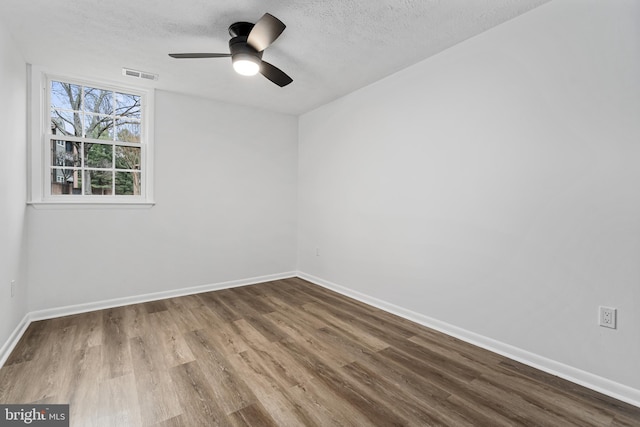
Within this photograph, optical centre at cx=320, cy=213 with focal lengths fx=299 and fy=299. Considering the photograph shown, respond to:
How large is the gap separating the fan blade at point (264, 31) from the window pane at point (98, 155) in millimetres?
2352

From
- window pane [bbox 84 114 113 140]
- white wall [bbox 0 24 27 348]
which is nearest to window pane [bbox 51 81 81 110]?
window pane [bbox 84 114 113 140]

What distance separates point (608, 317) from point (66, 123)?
5.00 meters

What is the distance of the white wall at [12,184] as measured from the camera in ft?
7.32

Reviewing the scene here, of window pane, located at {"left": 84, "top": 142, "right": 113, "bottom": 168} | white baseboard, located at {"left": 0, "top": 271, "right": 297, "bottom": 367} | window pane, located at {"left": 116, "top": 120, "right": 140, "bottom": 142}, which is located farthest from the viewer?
window pane, located at {"left": 116, "top": 120, "right": 140, "bottom": 142}

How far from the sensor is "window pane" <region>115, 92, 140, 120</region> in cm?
350

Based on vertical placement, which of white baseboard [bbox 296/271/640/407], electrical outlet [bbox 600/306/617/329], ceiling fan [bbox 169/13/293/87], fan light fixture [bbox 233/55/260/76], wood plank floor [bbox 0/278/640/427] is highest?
ceiling fan [bbox 169/13/293/87]

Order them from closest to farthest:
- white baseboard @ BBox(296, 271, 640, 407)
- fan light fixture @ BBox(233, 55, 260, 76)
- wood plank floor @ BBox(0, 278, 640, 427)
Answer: wood plank floor @ BBox(0, 278, 640, 427), white baseboard @ BBox(296, 271, 640, 407), fan light fixture @ BBox(233, 55, 260, 76)

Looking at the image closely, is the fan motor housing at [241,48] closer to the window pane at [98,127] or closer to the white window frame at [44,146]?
the white window frame at [44,146]

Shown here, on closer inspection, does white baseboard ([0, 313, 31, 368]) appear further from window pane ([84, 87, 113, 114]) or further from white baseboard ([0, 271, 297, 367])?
window pane ([84, 87, 113, 114])

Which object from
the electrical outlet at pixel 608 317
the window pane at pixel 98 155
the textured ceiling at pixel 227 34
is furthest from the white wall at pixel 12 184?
the electrical outlet at pixel 608 317

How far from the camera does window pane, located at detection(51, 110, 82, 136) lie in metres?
3.15

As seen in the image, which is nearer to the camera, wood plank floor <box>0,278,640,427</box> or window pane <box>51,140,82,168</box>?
wood plank floor <box>0,278,640,427</box>

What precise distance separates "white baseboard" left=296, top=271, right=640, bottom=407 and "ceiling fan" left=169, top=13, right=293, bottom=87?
2.59m

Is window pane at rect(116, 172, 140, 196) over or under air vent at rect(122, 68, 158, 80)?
under
